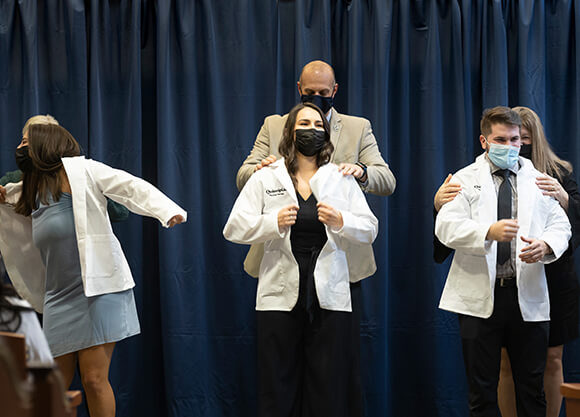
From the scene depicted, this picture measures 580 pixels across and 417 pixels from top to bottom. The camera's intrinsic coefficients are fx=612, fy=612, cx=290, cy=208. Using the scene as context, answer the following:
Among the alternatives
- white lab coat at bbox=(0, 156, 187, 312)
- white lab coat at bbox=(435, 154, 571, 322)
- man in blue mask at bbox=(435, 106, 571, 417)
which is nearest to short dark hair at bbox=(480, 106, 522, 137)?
man in blue mask at bbox=(435, 106, 571, 417)

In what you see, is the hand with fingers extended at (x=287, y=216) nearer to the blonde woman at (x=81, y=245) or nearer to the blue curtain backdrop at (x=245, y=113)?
the blonde woman at (x=81, y=245)

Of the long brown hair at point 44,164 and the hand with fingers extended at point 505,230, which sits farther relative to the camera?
the long brown hair at point 44,164

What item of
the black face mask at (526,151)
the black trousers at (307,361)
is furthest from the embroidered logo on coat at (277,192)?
the black face mask at (526,151)

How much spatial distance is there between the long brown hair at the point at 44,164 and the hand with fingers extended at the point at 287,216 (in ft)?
3.35

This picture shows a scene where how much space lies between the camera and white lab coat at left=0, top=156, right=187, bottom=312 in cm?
272

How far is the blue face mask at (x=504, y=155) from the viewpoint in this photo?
9.12 feet

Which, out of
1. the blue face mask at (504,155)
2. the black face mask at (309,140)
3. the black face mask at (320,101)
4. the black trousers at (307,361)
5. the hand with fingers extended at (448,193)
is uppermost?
the black face mask at (320,101)

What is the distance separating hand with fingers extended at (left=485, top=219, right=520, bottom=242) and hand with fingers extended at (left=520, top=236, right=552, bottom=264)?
0.08m

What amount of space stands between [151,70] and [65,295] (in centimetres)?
179

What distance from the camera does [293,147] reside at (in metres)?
2.92

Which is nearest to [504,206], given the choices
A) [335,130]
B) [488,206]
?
[488,206]

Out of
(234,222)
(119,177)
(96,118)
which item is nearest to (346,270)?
(234,222)

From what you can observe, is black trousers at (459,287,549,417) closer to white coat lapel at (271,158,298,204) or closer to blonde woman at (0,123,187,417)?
white coat lapel at (271,158,298,204)

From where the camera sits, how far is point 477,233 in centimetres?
263
